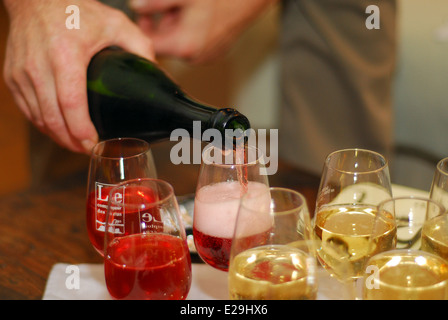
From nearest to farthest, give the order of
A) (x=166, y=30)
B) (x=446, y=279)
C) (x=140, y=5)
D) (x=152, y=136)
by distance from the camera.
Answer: (x=446, y=279)
(x=152, y=136)
(x=140, y=5)
(x=166, y=30)

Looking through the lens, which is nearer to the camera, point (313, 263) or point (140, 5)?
point (313, 263)

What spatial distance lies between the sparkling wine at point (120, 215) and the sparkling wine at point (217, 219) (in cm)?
11

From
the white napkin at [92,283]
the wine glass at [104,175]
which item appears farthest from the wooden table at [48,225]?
the wine glass at [104,175]

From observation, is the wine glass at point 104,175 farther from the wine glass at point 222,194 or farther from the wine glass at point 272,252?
the wine glass at point 272,252

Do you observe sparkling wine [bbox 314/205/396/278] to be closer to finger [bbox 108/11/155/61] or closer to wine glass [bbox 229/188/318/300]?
wine glass [bbox 229/188/318/300]

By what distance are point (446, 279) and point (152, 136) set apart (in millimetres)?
635

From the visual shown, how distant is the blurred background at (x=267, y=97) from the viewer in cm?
165

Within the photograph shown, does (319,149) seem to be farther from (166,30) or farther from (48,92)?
(48,92)

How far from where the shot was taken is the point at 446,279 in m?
0.64

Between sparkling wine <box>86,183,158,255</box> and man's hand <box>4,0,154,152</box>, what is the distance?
0.78 feet

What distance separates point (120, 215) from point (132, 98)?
1.26 ft

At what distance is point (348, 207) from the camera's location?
88cm

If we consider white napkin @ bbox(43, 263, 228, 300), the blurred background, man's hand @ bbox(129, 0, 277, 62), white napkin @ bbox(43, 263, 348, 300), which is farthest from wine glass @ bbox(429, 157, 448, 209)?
man's hand @ bbox(129, 0, 277, 62)
